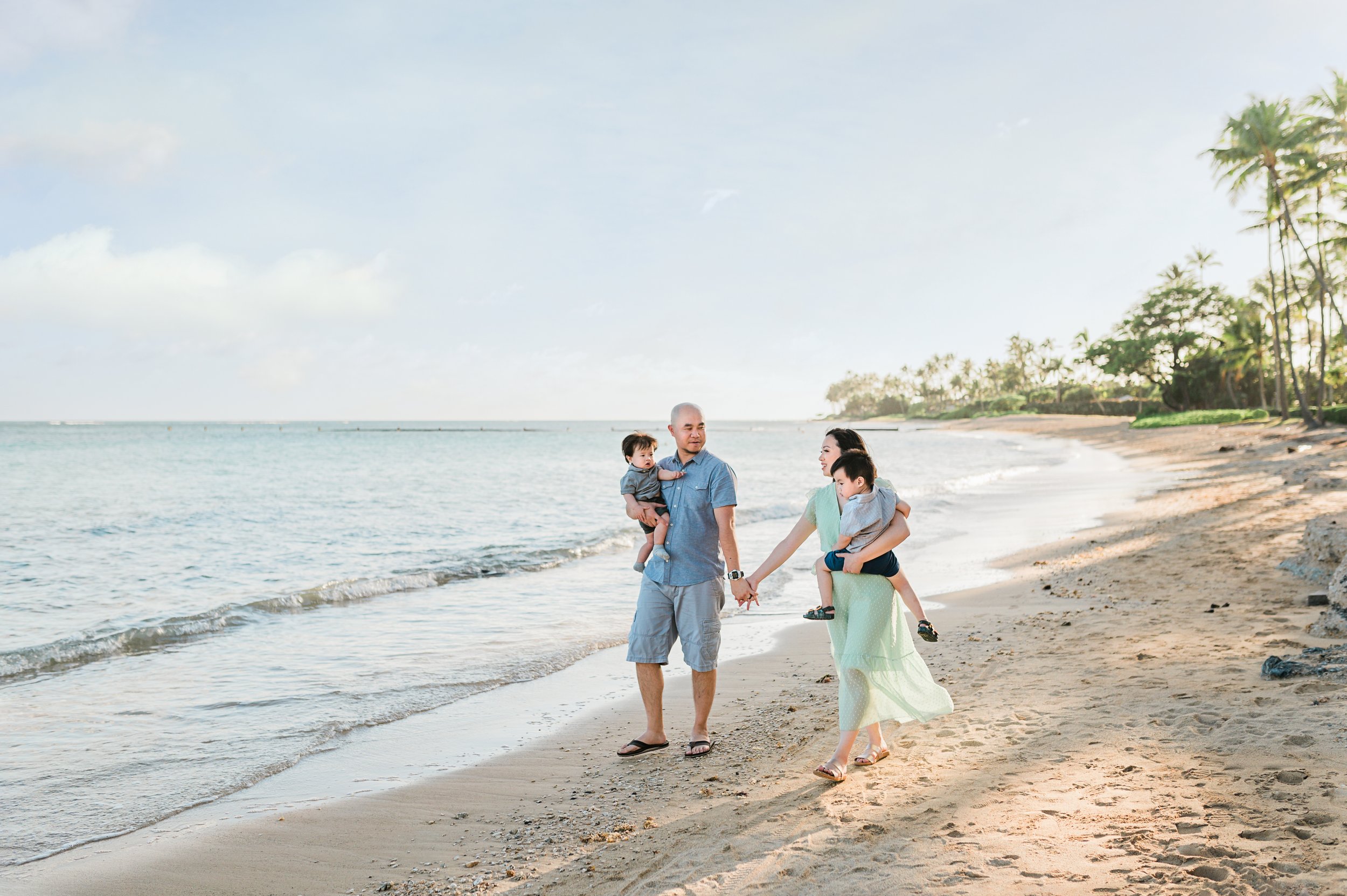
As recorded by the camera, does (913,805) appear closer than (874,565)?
Yes

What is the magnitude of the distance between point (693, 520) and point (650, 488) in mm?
Result: 313

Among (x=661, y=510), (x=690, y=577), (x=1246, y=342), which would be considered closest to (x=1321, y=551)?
(x=690, y=577)

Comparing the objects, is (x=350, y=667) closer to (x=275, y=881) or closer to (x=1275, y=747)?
(x=275, y=881)

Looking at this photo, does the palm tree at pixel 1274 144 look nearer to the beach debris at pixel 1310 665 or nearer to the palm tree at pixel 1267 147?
the palm tree at pixel 1267 147

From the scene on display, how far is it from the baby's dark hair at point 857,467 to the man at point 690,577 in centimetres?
87

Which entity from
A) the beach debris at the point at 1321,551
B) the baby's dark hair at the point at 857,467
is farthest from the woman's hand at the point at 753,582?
the beach debris at the point at 1321,551

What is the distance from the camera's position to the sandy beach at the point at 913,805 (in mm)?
2936

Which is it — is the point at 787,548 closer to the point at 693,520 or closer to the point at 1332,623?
the point at 693,520

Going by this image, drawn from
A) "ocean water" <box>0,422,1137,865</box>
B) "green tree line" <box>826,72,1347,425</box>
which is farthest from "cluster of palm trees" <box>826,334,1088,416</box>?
"ocean water" <box>0,422,1137,865</box>

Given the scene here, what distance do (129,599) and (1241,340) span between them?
204ft

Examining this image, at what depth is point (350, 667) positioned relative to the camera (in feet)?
24.0

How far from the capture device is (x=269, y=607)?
10117mm

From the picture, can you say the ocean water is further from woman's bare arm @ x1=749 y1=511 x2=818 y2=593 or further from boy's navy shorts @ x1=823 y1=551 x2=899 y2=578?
boy's navy shorts @ x1=823 y1=551 x2=899 y2=578

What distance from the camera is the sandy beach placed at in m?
2.94
